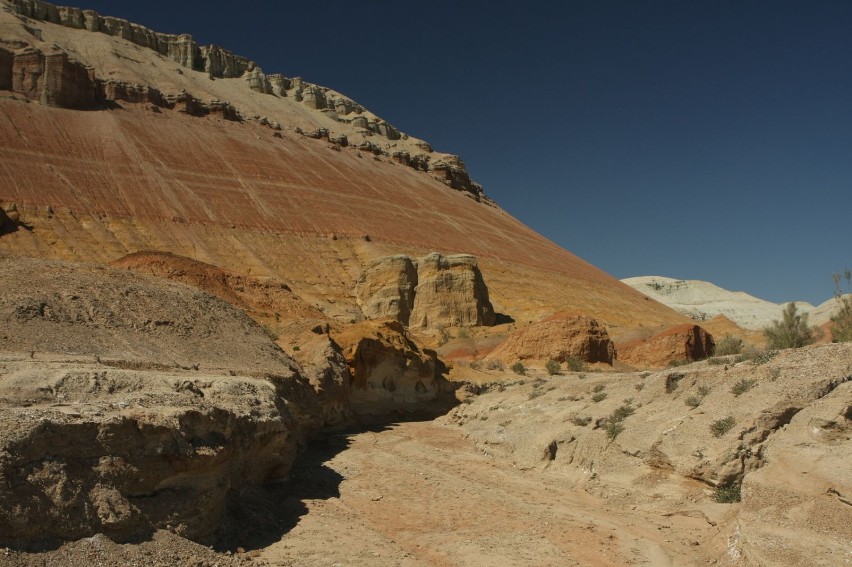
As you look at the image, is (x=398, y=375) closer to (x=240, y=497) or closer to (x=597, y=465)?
(x=597, y=465)

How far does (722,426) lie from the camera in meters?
9.27

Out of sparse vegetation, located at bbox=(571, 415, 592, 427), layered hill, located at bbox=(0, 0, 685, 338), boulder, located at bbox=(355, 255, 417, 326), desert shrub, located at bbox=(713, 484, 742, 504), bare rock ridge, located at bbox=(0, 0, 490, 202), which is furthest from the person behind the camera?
bare rock ridge, located at bbox=(0, 0, 490, 202)

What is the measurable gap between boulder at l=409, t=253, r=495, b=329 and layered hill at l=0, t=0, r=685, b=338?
4043 mm

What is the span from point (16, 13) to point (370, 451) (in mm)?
82933

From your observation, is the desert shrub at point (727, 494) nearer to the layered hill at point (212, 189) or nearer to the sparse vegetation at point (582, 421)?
the sparse vegetation at point (582, 421)

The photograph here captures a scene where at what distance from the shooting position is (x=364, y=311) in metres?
39.1

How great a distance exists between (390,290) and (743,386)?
29.2 meters

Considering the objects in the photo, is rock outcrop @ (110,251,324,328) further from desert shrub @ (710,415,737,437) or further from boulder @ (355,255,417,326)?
desert shrub @ (710,415,737,437)

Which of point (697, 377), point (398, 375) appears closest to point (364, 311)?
point (398, 375)

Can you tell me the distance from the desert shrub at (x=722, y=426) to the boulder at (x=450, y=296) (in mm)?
26073

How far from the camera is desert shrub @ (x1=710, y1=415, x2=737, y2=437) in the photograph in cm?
920

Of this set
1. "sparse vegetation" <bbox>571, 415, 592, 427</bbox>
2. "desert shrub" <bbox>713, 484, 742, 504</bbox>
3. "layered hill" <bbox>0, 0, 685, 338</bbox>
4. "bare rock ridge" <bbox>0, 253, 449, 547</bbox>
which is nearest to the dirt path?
"desert shrub" <bbox>713, 484, 742, 504</bbox>

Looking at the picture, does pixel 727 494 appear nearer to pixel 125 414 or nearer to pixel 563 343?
pixel 125 414

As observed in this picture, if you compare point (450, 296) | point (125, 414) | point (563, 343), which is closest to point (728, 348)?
point (563, 343)
